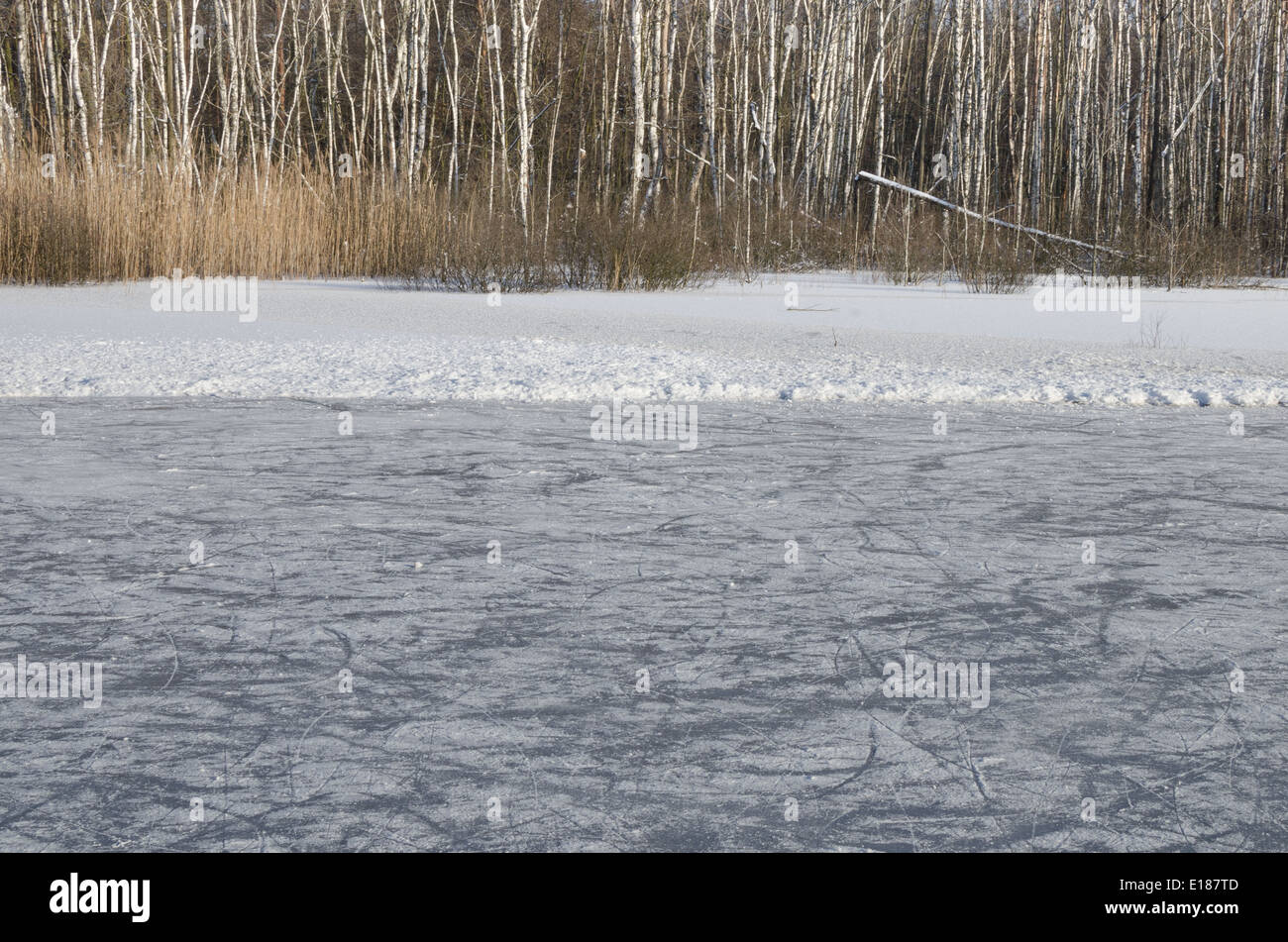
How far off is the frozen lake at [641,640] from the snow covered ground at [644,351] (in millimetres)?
1176

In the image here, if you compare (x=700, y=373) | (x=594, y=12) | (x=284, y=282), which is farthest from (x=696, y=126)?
(x=700, y=373)

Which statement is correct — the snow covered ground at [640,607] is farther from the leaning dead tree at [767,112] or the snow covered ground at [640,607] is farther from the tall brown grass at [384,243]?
the leaning dead tree at [767,112]

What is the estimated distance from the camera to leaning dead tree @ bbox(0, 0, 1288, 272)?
17.4 m

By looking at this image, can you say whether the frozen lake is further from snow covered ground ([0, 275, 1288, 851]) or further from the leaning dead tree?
the leaning dead tree

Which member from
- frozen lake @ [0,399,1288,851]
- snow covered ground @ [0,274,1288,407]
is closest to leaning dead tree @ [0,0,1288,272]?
snow covered ground @ [0,274,1288,407]

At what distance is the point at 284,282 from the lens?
13828 millimetres

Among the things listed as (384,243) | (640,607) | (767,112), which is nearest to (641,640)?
(640,607)

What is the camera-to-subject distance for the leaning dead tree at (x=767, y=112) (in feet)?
57.1

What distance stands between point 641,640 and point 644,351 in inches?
194

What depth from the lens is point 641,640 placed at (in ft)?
9.69

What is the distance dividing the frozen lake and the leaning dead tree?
405 inches

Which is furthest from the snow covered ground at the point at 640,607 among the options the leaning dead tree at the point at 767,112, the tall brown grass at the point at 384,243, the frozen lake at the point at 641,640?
the leaning dead tree at the point at 767,112
